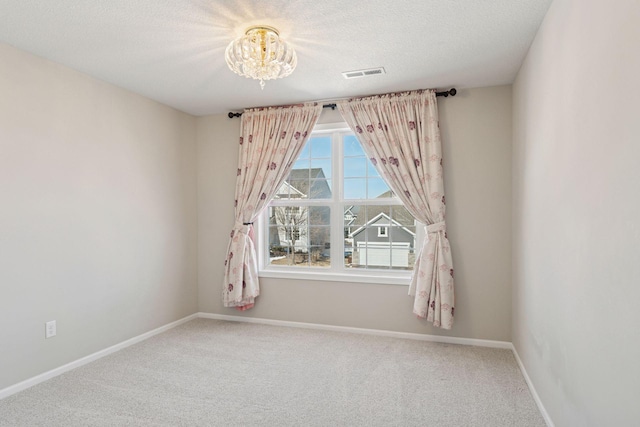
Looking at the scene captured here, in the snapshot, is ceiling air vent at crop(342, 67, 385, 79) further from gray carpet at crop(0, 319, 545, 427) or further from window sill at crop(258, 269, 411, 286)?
gray carpet at crop(0, 319, 545, 427)

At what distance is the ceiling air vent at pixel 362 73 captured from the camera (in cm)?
320

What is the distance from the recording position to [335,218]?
13.9ft

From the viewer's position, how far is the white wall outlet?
9.57 ft

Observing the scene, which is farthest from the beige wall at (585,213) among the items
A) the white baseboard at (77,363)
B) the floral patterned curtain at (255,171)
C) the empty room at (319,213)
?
the white baseboard at (77,363)

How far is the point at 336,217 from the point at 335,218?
0.02 meters

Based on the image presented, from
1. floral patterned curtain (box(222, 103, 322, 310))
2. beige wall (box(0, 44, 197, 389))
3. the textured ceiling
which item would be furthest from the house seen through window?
beige wall (box(0, 44, 197, 389))

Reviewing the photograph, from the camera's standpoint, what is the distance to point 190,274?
14.9 feet

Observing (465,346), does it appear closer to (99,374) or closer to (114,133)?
(99,374)

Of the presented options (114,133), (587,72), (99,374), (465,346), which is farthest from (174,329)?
(587,72)

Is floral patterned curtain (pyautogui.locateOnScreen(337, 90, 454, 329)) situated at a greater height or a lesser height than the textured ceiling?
lesser

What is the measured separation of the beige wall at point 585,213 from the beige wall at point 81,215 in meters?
3.44

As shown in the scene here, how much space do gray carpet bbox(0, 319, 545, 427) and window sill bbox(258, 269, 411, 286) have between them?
1.89ft

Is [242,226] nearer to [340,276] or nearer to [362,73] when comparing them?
[340,276]

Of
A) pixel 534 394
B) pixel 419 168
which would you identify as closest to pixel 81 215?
pixel 419 168
